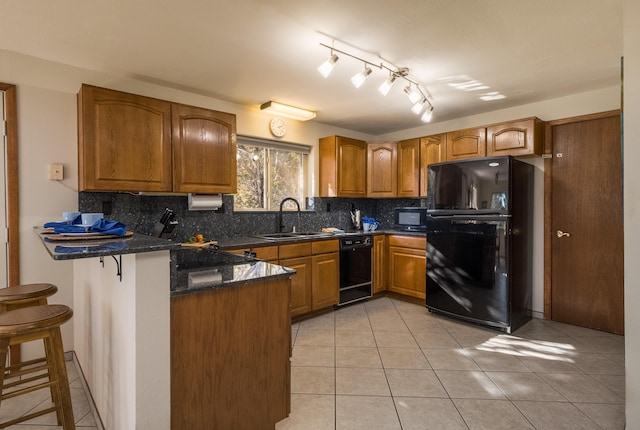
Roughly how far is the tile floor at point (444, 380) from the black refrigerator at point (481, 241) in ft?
0.77

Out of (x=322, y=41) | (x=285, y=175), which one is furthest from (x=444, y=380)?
(x=285, y=175)

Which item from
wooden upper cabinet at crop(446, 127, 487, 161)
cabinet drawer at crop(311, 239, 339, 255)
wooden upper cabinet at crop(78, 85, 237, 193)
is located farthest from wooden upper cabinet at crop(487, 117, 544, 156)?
wooden upper cabinet at crop(78, 85, 237, 193)

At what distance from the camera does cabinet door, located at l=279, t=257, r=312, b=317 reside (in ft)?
10.9

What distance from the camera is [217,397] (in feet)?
4.83

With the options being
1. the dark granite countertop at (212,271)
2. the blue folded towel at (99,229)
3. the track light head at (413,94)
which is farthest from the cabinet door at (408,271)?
the blue folded towel at (99,229)

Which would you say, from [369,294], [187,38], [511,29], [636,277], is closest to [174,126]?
[187,38]

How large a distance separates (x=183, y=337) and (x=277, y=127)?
2962 millimetres

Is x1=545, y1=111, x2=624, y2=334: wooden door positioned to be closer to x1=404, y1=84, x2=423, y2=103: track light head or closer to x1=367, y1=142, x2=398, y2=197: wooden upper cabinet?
x1=404, y1=84, x2=423, y2=103: track light head

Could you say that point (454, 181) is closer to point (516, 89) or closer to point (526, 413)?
point (516, 89)

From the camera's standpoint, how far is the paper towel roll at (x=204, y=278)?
1.45 m

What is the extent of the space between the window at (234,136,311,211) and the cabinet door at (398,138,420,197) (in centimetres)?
127

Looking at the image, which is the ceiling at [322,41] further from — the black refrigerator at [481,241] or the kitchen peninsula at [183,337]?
the kitchen peninsula at [183,337]

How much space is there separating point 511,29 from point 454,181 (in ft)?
5.10

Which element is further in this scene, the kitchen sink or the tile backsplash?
the kitchen sink
